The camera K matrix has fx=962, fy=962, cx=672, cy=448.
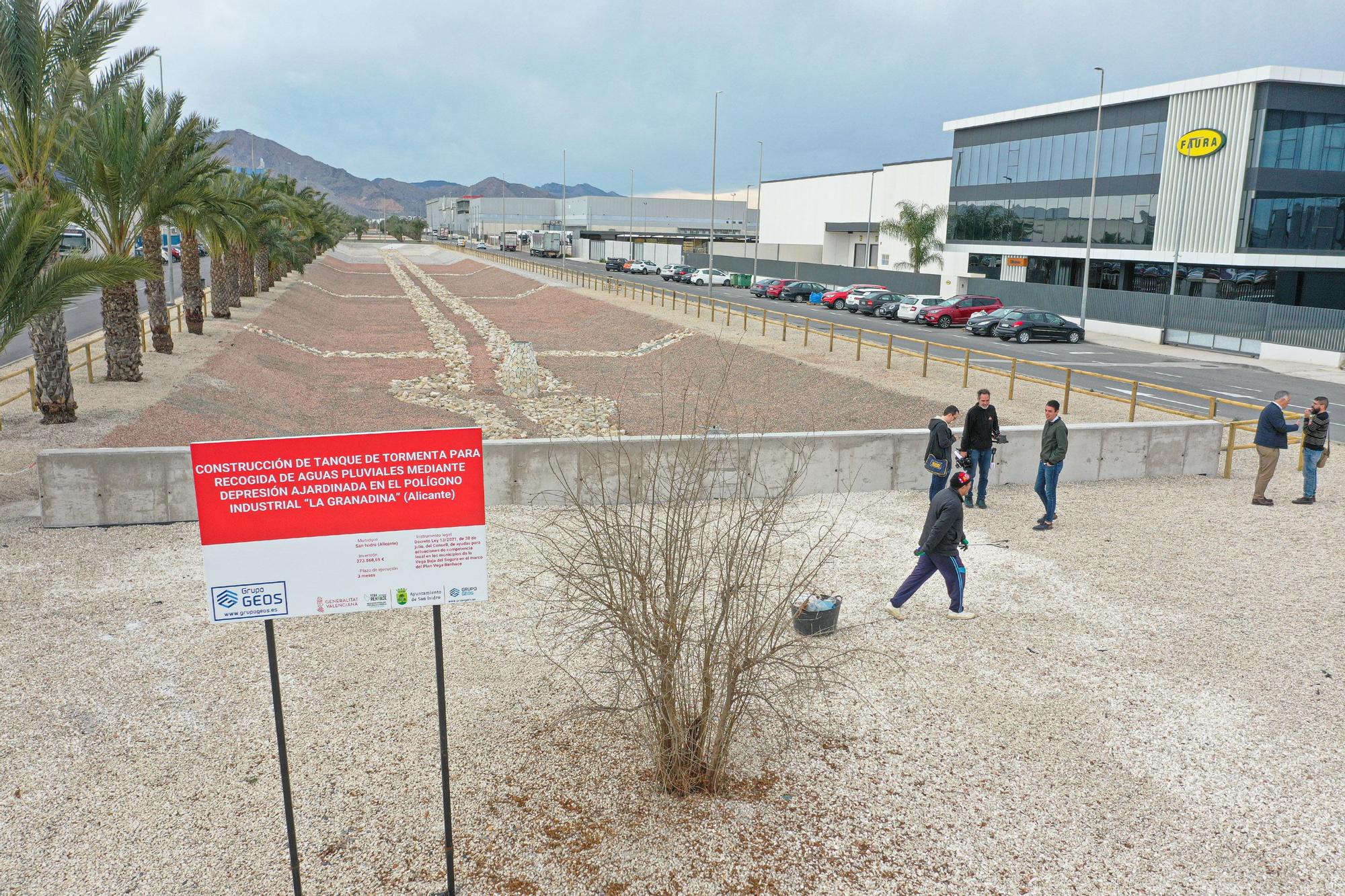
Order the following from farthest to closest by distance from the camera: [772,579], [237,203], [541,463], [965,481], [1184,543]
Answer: [237,203] < [541,463] < [1184,543] < [772,579] < [965,481]

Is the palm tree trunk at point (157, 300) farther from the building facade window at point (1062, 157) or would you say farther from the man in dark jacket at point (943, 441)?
the building facade window at point (1062, 157)

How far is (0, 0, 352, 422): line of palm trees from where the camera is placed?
40.5ft

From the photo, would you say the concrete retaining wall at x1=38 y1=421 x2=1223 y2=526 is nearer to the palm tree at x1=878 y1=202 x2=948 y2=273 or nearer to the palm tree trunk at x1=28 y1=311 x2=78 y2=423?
the palm tree trunk at x1=28 y1=311 x2=78 y2=423

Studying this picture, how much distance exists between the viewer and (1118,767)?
6.71 metres

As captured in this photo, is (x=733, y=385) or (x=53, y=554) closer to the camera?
(x=53, y=554)

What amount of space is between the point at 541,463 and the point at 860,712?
6459 mm

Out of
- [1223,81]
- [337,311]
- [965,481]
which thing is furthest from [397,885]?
[1223,81]

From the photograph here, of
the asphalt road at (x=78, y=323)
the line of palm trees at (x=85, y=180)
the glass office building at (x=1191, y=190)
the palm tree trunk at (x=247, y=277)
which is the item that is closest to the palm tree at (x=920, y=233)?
the glass office building at (x=1191, y=190)

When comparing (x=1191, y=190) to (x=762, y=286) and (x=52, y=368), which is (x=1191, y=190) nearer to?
(x=762, y=286)

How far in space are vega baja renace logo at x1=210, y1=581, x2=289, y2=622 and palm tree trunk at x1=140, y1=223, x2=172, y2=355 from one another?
18.2 meters

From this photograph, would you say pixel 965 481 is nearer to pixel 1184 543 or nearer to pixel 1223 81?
pixel 1184 543

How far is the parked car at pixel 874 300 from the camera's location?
48438 mm

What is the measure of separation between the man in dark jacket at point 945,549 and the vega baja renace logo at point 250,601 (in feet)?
19.0

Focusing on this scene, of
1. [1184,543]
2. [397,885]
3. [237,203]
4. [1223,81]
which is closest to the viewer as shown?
[397,885]
